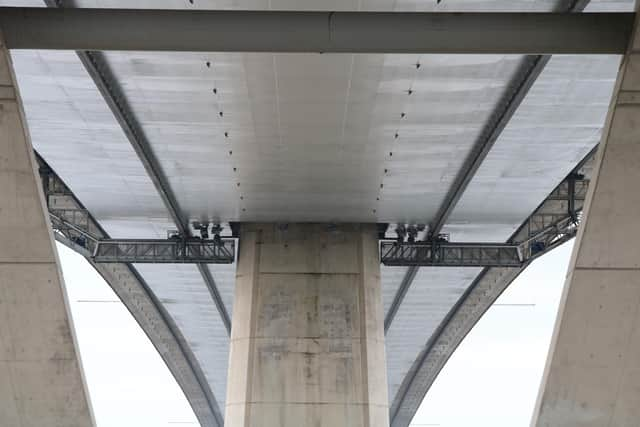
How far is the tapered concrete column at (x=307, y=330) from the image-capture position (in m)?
34.5

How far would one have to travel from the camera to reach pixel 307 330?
35.3 m

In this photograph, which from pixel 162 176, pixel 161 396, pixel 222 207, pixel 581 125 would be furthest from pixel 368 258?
pixel 161 396

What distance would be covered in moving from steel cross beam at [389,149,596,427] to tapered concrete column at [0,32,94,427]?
17.9 metres

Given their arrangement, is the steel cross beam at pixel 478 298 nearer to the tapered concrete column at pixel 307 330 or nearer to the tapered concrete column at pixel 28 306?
the tapered concrete column at pixel 307 330

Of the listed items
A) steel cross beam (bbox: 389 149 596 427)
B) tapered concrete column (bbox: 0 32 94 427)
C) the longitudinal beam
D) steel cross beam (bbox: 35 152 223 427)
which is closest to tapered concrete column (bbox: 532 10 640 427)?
the longitudinal beam

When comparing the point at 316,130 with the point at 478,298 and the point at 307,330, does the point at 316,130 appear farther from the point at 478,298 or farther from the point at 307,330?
the point at 478,298

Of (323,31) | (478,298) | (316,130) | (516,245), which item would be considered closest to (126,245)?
(316,130)

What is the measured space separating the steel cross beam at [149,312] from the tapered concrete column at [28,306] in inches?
496

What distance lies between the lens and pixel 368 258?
1441 inches

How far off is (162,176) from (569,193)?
1433 centimetres

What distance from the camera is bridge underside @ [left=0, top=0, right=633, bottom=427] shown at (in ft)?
79.8

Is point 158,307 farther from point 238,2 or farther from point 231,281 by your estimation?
point 238,2

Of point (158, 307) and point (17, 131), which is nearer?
point (17, 131)

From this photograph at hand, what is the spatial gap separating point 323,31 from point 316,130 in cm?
1045
